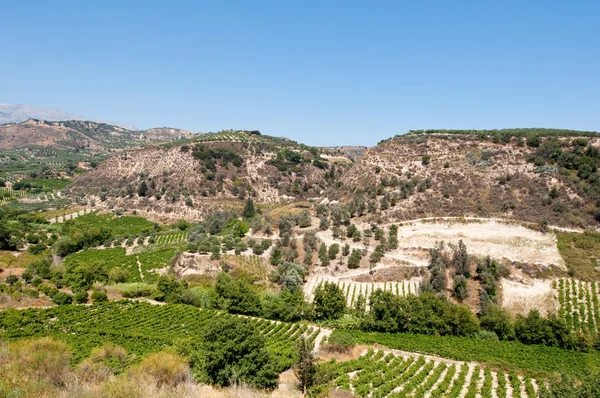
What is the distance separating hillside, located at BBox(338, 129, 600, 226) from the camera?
6203cm

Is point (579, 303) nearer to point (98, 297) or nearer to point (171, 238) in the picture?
point (98, 297)

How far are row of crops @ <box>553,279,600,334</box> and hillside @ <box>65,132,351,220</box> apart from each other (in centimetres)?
7477

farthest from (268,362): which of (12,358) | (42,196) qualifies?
(42,196)

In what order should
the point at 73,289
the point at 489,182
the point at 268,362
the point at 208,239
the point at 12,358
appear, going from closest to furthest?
the point at 12,358 → the point at 268,362 → the point at 73,289 → the point at 208,239 → the point at 489,182

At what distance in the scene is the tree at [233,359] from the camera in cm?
2353

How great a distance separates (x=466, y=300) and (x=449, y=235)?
14.4 m

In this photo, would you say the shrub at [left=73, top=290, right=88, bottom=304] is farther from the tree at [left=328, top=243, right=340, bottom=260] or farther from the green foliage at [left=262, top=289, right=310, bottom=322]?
the tree at [left=328, top=243, right=340, bottom=260]

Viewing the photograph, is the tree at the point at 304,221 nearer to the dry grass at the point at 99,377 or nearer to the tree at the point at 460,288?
the tree at the point at 460,288

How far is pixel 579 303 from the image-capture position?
41719 millimetres

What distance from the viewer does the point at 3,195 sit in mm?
107625

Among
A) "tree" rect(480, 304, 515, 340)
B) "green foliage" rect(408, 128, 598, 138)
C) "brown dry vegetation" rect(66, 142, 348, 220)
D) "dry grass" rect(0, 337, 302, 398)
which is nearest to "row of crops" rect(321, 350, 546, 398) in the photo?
"dry grass" rect(0, 337, 302, 398)

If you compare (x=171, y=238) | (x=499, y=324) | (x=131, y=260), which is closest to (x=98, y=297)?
(x=131, y=260)

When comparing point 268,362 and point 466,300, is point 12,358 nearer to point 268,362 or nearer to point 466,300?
point 268,362

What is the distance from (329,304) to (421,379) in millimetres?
14376
